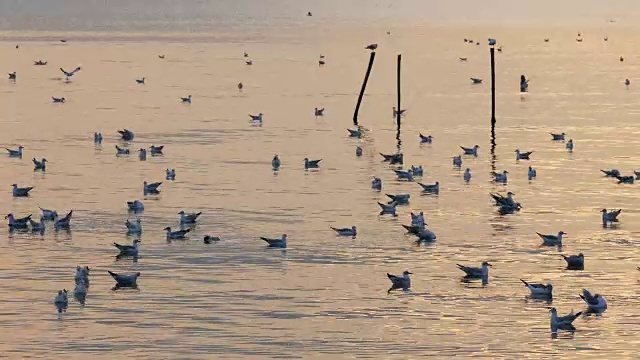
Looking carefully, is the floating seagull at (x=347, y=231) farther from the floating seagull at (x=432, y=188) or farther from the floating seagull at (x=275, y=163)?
the floating seagull at (x=275, y=163)

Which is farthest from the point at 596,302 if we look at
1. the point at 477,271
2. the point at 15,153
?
the point at 15,153

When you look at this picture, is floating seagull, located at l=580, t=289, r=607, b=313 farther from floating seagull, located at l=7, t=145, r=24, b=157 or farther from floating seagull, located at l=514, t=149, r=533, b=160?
floating seagull, located at l=7, t=145, r=24, b=157

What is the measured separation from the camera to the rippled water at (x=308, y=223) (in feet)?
95.0

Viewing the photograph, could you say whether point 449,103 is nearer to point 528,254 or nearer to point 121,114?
point 121,114

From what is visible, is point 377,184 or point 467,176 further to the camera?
point 467,176

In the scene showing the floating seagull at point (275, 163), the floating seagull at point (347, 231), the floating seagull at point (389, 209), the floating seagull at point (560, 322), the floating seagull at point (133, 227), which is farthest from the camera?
the floating seagull at point (275, 163)

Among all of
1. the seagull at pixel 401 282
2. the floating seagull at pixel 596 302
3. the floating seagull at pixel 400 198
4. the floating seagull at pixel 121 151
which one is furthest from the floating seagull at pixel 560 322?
the floating seagull at pixel 121 151

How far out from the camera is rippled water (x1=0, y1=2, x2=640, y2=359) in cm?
2897

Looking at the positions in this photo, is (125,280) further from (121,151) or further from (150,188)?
(121,151)

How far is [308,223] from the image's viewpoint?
41.7 metres

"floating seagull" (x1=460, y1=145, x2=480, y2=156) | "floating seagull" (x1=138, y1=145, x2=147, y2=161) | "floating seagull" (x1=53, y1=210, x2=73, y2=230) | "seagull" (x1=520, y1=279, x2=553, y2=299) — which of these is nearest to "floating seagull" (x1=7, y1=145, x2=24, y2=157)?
"floating seagull" (x1=138, y1=145, x2=147, y2=161)

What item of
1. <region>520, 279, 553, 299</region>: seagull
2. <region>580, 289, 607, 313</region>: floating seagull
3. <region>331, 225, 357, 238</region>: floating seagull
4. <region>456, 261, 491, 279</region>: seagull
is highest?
<region>331, 225, 357, 238</region>: floating seagull

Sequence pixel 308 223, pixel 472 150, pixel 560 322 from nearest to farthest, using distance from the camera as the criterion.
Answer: pixel 560 322 → pixel 308 223 → pixel 472 150

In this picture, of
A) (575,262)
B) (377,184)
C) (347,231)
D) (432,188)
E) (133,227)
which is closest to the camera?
(575,262)
